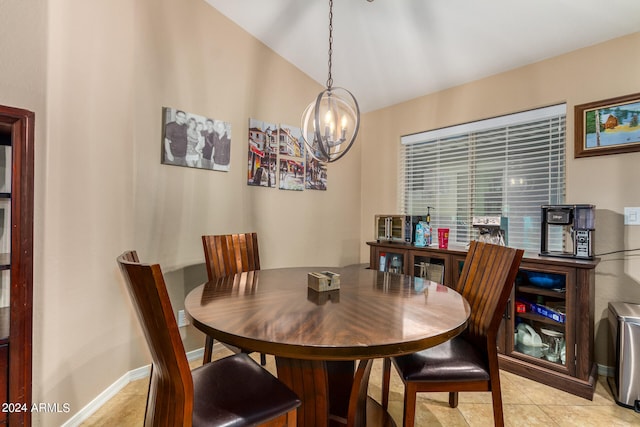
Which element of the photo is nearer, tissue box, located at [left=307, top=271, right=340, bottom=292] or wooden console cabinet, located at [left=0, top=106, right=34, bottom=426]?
wooden console cabinet, located at [left=0, top=106, right=34, bottom=426]

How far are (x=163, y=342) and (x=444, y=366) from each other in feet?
3.74

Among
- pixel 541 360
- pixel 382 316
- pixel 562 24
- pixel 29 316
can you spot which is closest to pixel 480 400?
pixel 541 360

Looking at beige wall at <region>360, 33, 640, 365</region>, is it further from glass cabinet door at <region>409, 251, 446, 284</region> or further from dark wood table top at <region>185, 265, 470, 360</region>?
dark wood table top at <region>185, 265, 470, 360</region>

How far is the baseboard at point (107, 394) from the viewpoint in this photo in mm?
1644

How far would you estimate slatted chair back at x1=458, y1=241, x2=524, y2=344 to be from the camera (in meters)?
1.36

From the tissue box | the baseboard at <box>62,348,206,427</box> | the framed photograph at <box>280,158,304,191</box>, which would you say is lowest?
the baseboard at <box>62,348,206,427</box>

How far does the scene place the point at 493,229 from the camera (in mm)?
2527

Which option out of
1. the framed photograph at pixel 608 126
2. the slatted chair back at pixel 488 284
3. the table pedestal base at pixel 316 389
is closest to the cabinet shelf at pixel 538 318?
the slatted chair back at pixel 488 284

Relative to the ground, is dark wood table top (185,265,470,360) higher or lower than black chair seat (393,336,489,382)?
higher

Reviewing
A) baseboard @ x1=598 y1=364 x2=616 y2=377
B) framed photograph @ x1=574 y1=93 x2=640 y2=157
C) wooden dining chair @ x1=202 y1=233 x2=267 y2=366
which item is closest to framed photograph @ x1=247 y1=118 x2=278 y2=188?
wooden dining chair @ x1=202 y1=233 x2=267 y2=366

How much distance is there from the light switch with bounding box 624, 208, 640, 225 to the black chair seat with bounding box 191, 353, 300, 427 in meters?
2.53

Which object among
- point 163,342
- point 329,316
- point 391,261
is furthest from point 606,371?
point 163,342

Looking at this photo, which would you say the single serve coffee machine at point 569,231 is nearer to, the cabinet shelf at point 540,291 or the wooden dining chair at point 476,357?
the cabinet shelf at point 540,291

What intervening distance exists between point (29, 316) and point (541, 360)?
3027mm
